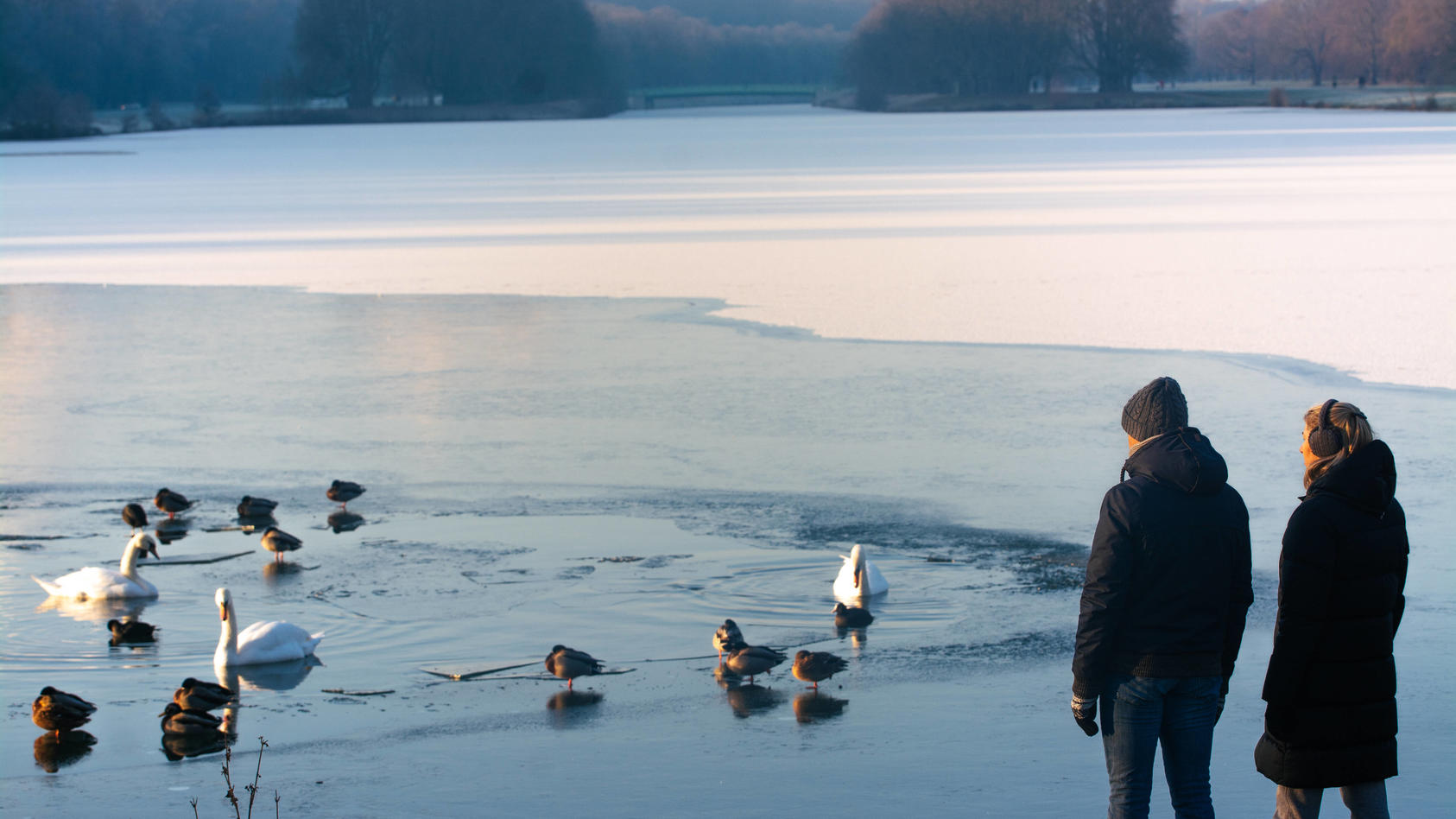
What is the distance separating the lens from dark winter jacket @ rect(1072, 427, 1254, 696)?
3590 mm

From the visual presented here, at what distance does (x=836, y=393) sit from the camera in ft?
38.7

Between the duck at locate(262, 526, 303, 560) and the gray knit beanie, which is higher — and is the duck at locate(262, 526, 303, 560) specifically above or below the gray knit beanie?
below

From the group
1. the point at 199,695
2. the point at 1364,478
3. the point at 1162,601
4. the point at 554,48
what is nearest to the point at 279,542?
the point at 199,695

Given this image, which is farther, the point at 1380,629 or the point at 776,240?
the point at 776,240

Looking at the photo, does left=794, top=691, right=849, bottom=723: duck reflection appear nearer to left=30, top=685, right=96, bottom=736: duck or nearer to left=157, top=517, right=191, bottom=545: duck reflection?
left=30, top=685, right=96, bottom=736: duck

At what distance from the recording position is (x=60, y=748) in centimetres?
542

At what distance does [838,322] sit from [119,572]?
9130 millimetres

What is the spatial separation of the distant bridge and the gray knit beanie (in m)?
164

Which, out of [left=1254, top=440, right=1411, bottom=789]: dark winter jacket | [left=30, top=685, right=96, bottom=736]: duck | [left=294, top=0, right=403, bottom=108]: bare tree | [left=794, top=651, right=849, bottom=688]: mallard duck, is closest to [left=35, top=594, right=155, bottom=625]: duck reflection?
[left=30, top=685, right=96, bottom=736]: duck

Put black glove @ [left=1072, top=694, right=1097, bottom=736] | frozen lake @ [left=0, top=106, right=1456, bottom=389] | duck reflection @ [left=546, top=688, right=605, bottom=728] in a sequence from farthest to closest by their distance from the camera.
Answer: frozen lake @ [left=0, top=106, right=1456, bottom=389], duck reflection @ [left=546, top=688, right=605, bottom=728], black glove @ [left=1072, top=694, right=1097, bottom=736]

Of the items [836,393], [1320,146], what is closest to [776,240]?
[836,393]

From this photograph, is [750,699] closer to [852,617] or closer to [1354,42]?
[852,617]

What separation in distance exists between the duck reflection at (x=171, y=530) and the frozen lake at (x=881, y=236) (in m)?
7.24

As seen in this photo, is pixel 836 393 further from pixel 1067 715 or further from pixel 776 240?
pixel 776 240
